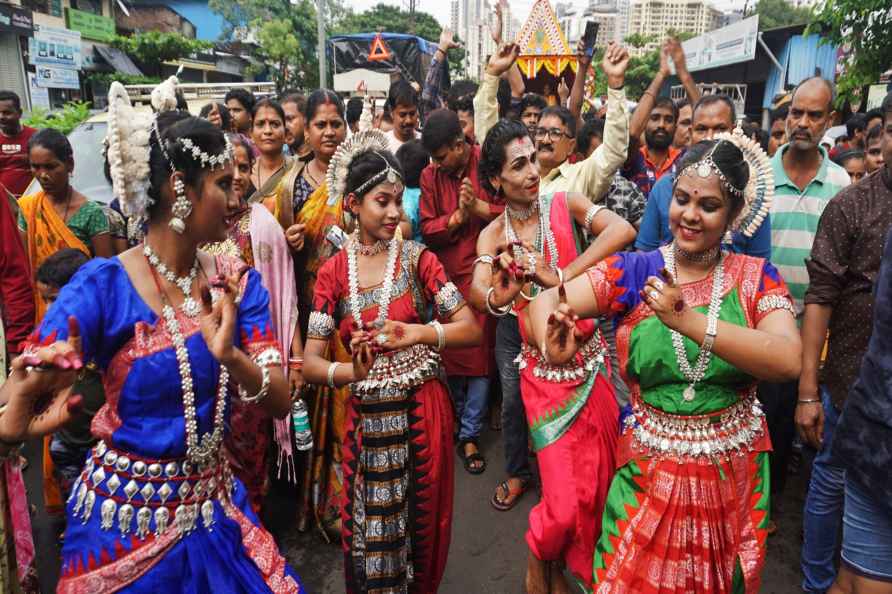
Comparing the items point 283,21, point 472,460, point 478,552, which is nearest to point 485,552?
point 478,552

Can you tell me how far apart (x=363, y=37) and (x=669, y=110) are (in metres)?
17.9

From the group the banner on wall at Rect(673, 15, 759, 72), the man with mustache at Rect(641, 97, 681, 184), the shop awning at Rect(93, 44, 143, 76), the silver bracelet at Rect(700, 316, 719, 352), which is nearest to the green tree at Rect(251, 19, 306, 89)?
the shop awning at Rect(93, 44, 143, 76)

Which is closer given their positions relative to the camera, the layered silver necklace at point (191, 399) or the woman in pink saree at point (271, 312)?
the layered silver necklace at point (191, 399)

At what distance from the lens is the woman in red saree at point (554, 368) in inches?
96.7

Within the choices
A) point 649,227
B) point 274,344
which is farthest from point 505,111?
point 274,344

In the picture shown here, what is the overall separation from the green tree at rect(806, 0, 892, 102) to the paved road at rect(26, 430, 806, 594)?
5.57 m

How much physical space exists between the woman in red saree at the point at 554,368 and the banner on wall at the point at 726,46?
17.7 metres

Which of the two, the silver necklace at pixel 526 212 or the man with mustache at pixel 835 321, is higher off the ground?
the silver necklace at pixel 526 212

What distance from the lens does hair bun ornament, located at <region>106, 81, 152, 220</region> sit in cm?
167

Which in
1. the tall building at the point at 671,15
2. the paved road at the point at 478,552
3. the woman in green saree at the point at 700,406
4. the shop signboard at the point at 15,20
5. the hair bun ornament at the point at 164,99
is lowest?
the paved road at the point at 478,552

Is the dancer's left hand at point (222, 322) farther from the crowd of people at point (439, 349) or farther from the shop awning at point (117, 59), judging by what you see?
the shop awning at point (117, 59)

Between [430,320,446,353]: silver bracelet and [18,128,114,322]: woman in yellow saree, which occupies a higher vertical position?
[18,128,114,322]: woman in yellow saree

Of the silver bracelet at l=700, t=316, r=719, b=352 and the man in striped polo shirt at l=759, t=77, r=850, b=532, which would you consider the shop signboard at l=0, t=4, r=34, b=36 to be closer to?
the man in striped polo shirt at l=759, t=77, r=850, b=532

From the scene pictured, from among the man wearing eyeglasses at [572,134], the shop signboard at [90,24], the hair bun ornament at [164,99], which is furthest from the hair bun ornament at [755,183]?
the shop signboard at [90,24]
